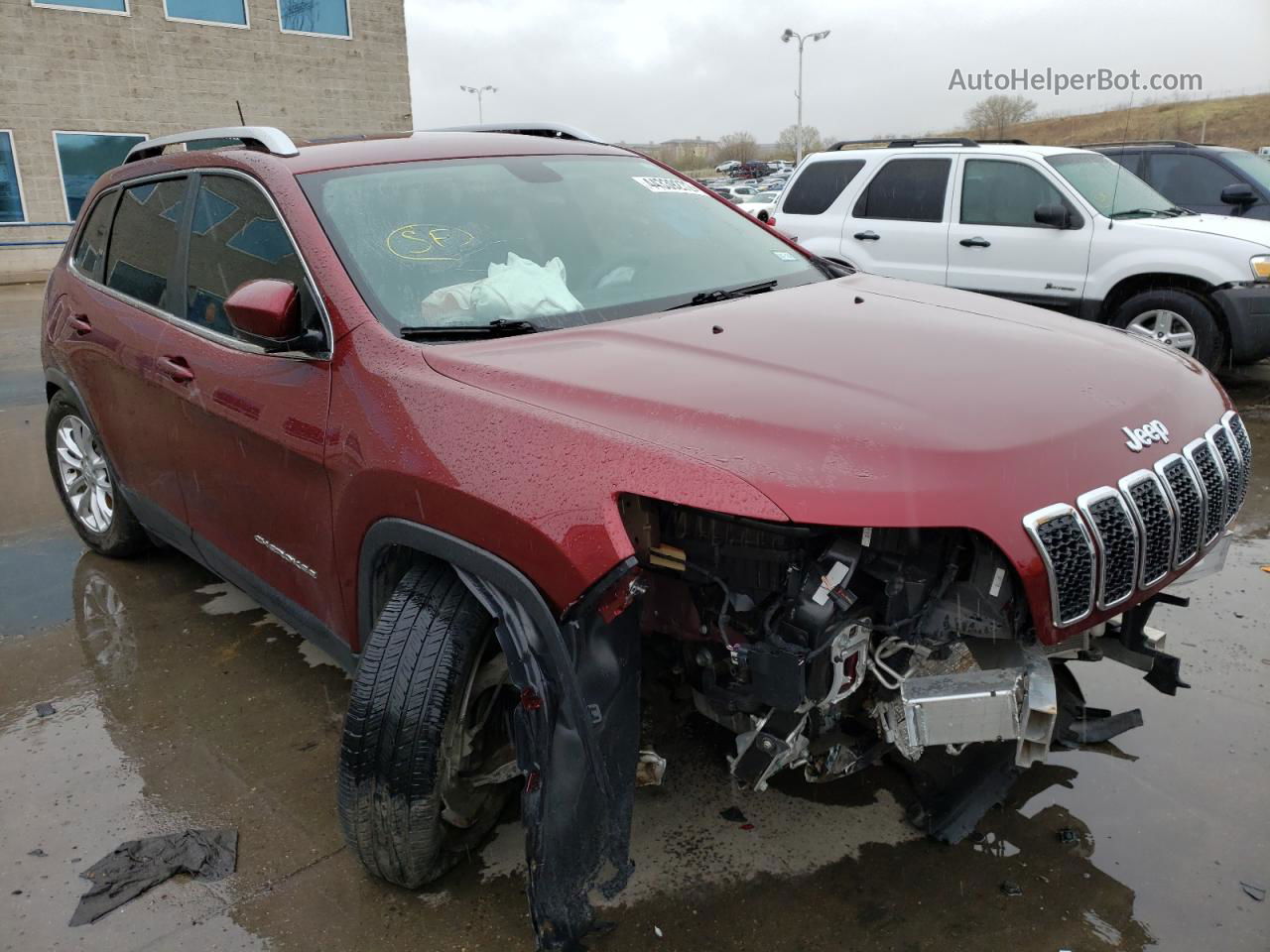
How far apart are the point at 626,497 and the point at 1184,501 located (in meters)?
1.31

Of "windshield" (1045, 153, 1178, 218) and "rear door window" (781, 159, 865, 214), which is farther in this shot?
"rear door window" (781, 159, 865, 214)

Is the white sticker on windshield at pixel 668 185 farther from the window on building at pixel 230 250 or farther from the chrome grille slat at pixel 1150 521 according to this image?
the chrome grille slat at pixel 1150 521

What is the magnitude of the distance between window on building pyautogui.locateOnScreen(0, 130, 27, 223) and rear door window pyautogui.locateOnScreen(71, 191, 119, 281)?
18.2 metres

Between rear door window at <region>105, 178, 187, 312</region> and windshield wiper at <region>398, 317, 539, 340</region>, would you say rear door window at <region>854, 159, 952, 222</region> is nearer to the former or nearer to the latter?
rear door window at <region>105, 178, 187, 312</region>

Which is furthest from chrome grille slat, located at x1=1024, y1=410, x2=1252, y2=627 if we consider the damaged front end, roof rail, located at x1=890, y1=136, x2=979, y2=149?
roof rail, located at x1=890, y1=136, x2=979, y2=149

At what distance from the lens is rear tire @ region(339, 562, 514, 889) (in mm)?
2307

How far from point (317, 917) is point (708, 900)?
0.99m

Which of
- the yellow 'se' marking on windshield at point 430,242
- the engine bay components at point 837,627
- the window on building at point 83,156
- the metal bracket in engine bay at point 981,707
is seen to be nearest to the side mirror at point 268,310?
the yellow 'se' marking on windshield at point 430,242

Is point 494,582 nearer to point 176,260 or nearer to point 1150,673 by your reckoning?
point 1150,673

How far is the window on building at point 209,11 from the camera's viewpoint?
66.3 feet

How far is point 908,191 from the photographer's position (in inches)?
331

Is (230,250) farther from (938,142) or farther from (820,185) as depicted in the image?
(938,142)

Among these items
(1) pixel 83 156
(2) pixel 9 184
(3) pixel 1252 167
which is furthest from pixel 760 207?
(2) pixel 9 184

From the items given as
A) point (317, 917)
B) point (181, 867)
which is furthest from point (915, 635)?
point (181, 867)
